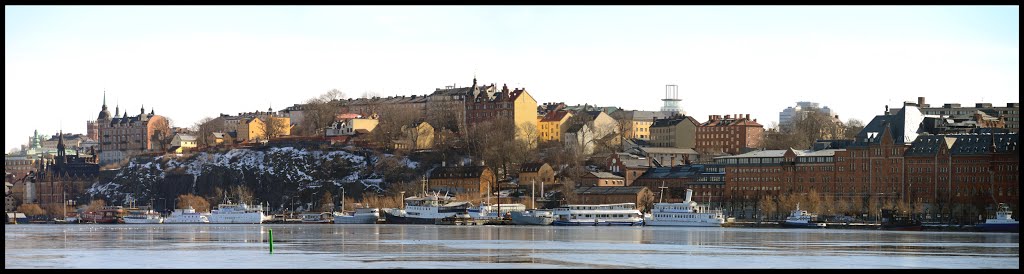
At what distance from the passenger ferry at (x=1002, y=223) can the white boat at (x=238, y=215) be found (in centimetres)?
6864

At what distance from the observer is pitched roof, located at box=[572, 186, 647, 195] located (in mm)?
A: 133500

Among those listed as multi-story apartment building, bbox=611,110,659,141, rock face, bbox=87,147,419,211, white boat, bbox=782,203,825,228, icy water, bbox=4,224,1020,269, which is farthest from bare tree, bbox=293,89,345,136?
icy water, bbox=4,224,1020,269

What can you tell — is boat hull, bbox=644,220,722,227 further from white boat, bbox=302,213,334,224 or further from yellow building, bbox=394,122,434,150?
yellow building, bbox=394,122,434,150

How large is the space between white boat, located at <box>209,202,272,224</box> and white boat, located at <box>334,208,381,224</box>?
8.50 meters

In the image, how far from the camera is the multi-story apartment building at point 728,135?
156625 millimetres

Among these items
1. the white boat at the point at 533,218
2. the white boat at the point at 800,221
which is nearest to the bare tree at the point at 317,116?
the white boat at the point at 533,218

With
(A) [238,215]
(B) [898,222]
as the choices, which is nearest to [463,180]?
(A) [238,215]

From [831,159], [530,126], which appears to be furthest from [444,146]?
[831,159]

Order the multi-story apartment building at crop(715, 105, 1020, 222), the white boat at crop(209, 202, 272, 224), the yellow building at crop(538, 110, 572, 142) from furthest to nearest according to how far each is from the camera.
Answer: the yellow building at crop(538, 110, 572, 142) < the white boat at crop(209, 202, 272, 224) < the multi-story apartment building at crop(715, 105, 1020, 222)

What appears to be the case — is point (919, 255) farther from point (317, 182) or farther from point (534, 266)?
point (317, 182)

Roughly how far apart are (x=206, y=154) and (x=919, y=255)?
124 meters

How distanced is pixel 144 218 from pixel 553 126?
158 ft

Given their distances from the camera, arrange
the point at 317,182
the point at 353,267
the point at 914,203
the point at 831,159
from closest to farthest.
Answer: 1. the point at 353,267
2. the point at 914,203
3. the point at 831,159
4. the point at 317,182

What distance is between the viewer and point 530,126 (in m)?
162
